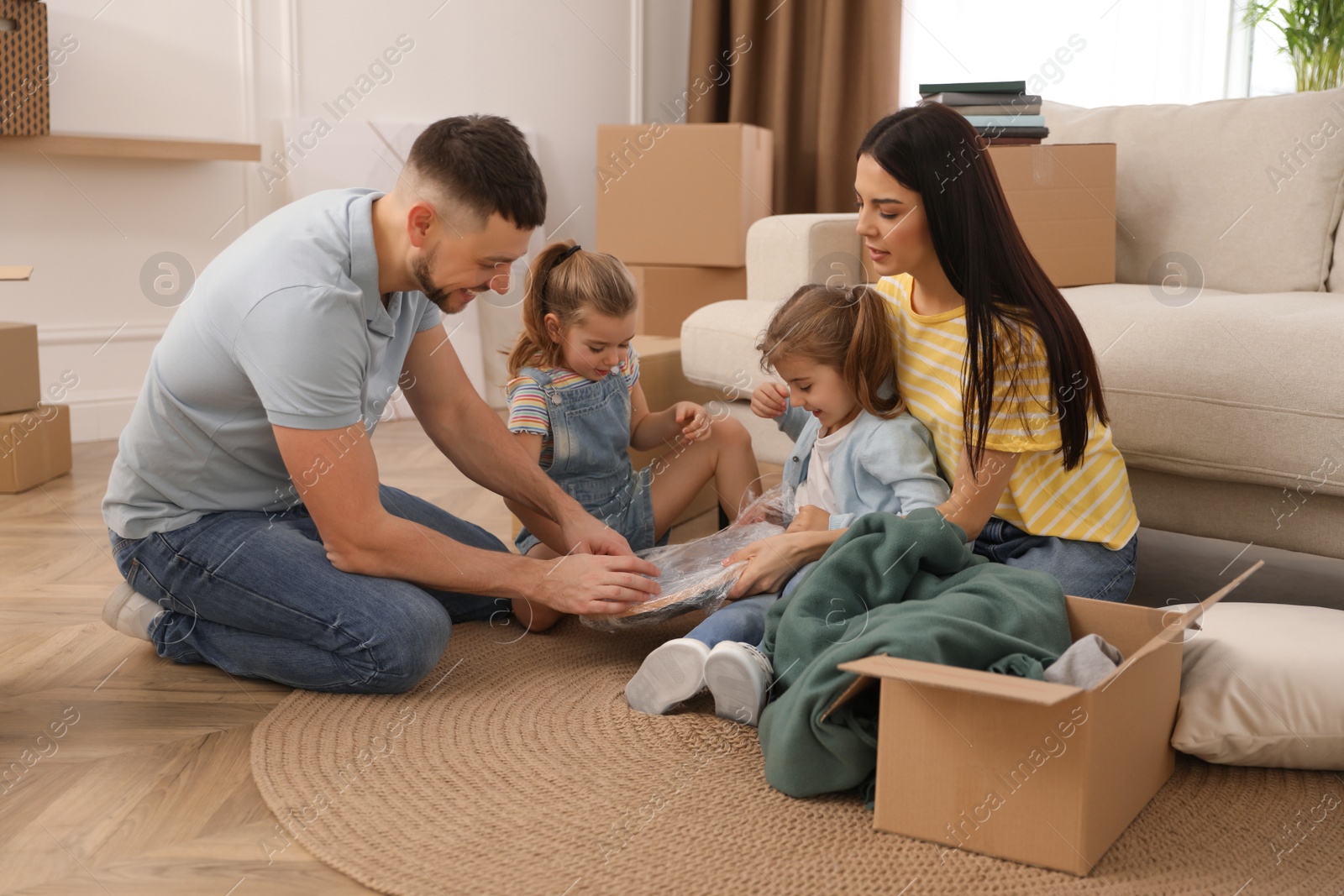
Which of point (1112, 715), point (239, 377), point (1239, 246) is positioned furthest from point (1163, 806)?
point (1239, 246)

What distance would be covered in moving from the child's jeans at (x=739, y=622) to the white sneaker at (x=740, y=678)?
0.14 feet

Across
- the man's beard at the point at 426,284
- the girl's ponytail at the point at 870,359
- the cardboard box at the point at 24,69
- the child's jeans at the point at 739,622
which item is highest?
the cardboard box at the point at 24,69

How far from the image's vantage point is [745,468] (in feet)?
5.99

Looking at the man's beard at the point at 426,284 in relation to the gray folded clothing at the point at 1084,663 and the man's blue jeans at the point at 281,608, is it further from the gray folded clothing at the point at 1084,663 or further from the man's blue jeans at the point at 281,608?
the gray folded clothing at the point at 1084,663

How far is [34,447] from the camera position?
240 cm

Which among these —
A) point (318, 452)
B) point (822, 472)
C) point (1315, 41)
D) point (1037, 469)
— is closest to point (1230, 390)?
point (1037, 469)

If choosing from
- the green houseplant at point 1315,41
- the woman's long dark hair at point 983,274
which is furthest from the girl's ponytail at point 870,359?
the green houseplant at point 1315,41

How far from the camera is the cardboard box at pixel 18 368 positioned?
7.76ft

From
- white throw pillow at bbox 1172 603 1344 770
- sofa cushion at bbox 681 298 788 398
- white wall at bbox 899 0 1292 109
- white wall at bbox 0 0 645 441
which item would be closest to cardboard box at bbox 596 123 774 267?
sofa cushion at bbox 681 298 788 398

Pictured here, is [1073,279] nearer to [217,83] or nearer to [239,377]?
[239,377]

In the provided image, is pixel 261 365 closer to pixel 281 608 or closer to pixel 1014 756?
pixel 281 608

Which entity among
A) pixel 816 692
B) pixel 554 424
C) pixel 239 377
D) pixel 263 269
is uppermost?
pixel 263 269

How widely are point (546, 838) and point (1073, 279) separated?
4.63ft

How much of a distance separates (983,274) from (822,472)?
1.12ft
